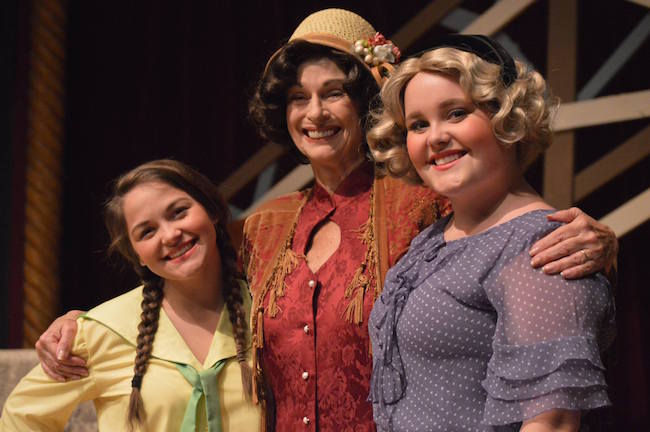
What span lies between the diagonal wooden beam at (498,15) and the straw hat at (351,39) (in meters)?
1.21

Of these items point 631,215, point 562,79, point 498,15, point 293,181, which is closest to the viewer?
point 631,215

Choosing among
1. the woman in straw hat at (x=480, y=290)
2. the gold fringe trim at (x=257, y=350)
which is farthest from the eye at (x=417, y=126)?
the gold fringe trim at (x=257, y=350)

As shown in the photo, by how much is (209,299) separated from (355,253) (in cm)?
50

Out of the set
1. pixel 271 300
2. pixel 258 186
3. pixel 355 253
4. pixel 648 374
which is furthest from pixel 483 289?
pixel 258 186

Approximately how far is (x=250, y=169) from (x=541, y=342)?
2.82 metres

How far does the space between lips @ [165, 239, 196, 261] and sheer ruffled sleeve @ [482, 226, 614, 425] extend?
42.4 inches

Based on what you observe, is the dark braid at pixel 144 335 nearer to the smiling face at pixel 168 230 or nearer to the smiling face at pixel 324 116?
the smiling face at pixel 168 230

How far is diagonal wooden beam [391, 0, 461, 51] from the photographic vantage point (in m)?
3.76

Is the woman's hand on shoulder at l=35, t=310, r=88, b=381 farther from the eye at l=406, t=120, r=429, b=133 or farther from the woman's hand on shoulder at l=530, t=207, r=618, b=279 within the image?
the woman's hand on shoulder at l=530, t=207, r=618, b=279

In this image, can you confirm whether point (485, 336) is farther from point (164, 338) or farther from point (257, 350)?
point (164, 338)

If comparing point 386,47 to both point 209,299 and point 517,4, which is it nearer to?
point 209,299

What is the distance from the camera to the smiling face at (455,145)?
176 centimetres

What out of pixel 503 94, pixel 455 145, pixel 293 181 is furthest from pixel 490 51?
pixel 293 181

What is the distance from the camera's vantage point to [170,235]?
240 centimetres
